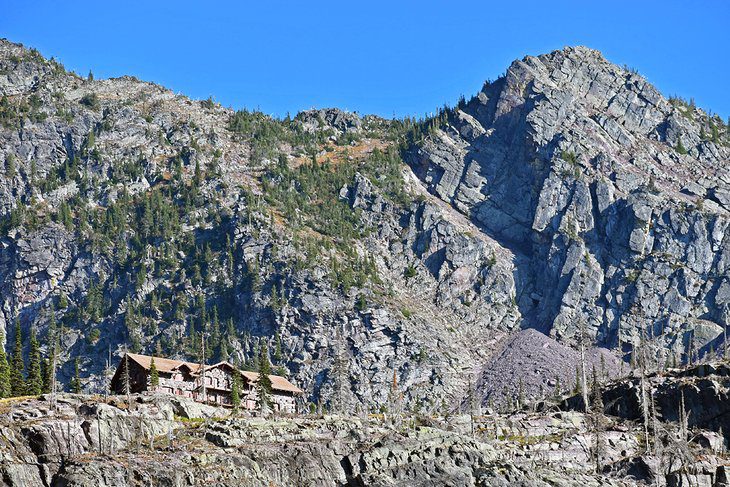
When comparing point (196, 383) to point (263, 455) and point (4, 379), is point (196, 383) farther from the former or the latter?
point (263, 455)

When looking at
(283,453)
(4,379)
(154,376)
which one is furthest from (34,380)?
(283,453)

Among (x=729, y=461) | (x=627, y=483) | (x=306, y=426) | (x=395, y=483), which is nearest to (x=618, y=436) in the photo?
(x=729, y=461)

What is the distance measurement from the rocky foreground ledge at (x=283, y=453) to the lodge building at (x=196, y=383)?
17.0 m

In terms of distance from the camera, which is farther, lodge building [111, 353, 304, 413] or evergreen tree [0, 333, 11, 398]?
lodge building [111, 353, 304, 413]

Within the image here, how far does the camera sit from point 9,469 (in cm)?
9750

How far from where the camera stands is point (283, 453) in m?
118

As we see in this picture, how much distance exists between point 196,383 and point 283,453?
50860 millimetres

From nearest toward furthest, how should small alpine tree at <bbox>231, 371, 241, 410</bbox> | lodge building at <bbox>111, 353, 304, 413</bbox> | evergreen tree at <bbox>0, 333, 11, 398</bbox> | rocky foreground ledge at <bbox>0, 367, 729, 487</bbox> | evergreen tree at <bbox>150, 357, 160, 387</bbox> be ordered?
rocky foreground ledge at <bbox>0, 367, 729, 487</bbox> → evergreen tree at <bbox>0, 333, 11, 398</bbox> → evergreen tree at <bbox>150, 357, 160, 387</bbox> → lodge building at <bbox>111, 353, 304, 413</bbox> → small alpine tree at <bbox>231, 371, 241, 410</bbox>

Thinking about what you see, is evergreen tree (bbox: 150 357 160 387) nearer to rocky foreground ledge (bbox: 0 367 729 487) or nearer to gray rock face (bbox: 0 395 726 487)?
rocky foreground ledge (bbox: 0 367 729 487)

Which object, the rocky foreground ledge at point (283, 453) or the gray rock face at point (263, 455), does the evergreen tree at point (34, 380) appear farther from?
the gray rock face at point (263, 455)

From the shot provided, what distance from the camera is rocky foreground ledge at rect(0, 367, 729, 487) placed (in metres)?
105

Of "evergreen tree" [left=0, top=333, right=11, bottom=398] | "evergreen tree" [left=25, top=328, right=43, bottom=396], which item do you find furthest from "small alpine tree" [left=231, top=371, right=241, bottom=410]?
"evergreen tree" [left=0, top=333, right=11, bottom=398]

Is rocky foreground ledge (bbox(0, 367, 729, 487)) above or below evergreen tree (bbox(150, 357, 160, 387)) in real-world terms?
below

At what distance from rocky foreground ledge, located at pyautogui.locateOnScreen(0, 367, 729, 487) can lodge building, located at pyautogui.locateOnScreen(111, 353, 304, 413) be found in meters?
17.0
